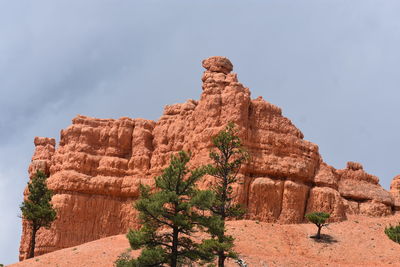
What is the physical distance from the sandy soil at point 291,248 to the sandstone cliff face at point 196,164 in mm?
3057

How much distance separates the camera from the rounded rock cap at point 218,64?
2484 inches

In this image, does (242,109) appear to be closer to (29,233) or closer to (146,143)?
Answer: (146,143)

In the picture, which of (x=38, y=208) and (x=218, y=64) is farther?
(x=218, y=64)

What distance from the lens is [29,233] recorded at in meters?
62.7

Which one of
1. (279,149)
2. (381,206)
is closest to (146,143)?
(279,149)

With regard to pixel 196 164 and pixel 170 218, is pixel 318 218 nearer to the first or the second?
pixel 196 164

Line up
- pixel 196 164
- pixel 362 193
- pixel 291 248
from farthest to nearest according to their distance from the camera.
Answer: pixel 362 193 < pixel 196 164 < pixel 291 248

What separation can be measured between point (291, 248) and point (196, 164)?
511 inches

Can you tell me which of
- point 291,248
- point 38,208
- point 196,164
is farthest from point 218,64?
point 38,208

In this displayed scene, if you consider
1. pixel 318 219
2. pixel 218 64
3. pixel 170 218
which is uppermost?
pixel 218 64

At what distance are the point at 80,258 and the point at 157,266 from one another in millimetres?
14898

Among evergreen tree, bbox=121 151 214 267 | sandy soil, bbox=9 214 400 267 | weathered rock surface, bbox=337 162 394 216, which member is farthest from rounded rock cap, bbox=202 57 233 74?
evergreen tree, bbox=121 151 214 267

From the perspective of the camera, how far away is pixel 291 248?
49.4 metres

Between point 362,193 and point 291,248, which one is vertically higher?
point 362,193
